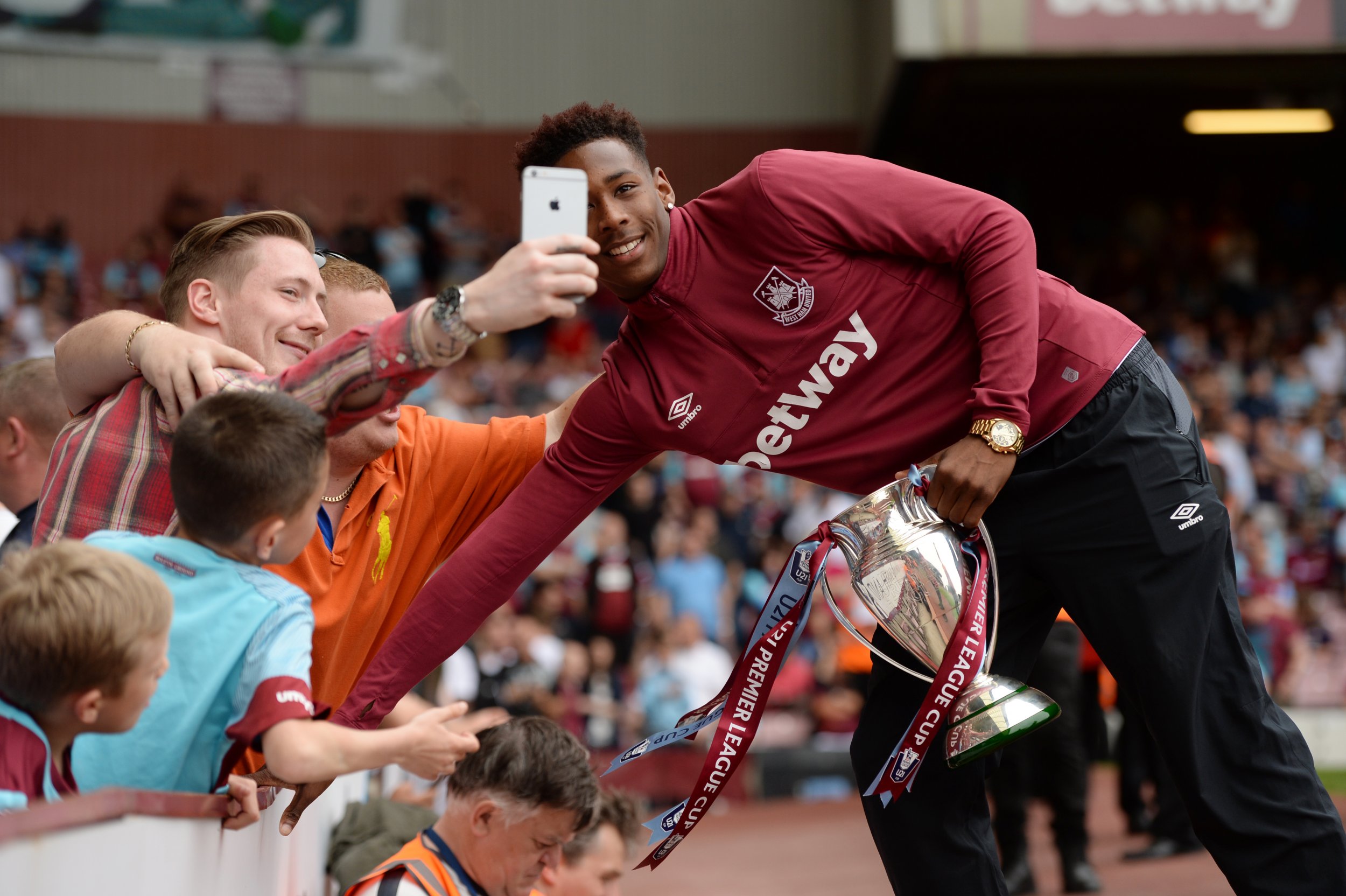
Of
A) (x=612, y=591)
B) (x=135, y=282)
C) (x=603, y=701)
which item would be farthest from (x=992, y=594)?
(x=135, y=282)

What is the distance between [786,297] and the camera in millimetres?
2561

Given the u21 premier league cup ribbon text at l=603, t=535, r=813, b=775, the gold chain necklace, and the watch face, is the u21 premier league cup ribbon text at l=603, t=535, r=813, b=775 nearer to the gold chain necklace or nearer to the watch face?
the watch face

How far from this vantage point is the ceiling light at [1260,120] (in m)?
14.4

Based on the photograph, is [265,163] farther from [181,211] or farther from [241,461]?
[241,461]

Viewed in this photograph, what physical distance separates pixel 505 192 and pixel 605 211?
1500 cm

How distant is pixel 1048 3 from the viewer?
11.0 metres

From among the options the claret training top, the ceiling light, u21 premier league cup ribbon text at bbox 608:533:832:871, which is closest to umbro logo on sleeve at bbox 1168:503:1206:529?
the claret training top

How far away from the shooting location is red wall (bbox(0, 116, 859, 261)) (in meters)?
16.4

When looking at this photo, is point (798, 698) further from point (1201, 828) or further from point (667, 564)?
point (1201, 828)

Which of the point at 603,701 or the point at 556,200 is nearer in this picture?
the point at 556,200

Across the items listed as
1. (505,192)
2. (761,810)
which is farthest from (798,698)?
(505,192)

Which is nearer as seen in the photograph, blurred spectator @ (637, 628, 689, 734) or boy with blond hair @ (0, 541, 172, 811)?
boy with blond hair @ (0, 541, 172, 811)

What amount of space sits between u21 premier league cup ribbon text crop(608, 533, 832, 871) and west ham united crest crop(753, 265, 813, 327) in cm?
43

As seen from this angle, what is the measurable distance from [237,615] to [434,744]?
13.8 inches
